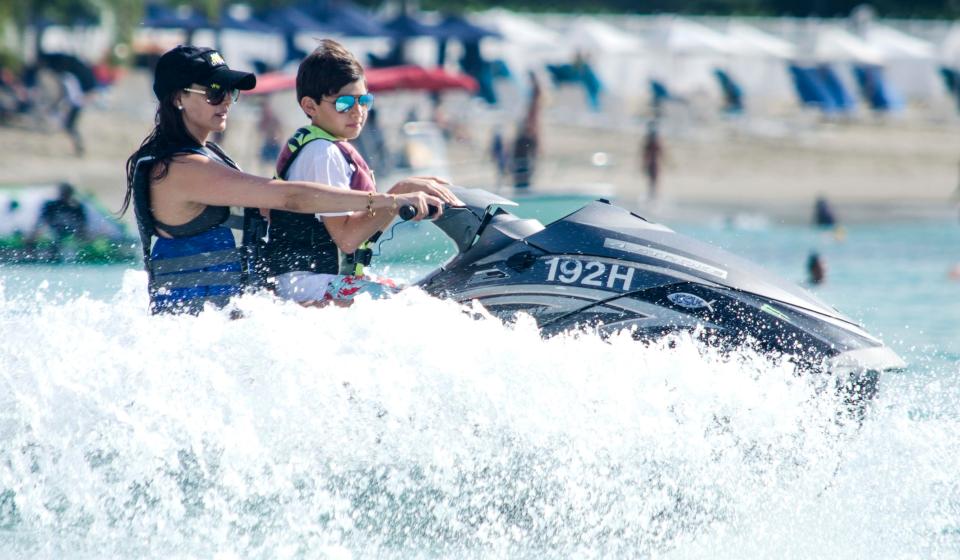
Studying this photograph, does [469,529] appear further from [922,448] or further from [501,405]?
[922,448]

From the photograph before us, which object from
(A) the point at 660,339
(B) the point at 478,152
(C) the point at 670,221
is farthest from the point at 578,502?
(B) the point at 478,152

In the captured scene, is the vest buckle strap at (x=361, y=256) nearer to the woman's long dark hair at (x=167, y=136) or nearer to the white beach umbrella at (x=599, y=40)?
the woman's long dark hair at (x=167, y=136)

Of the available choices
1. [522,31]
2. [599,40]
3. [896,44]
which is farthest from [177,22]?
[896,44]

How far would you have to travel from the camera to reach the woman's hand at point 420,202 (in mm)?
3854

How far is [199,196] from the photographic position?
12.7 feet

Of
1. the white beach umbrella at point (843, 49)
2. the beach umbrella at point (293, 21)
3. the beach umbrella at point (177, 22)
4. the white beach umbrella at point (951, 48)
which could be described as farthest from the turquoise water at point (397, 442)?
the white beach umbrella at point (951, 48)

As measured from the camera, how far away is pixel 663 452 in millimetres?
3873

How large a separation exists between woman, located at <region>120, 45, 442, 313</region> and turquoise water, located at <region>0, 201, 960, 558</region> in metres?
0.14

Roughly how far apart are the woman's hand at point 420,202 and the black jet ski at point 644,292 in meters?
0.24

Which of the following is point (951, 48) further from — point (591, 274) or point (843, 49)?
point (591, 274)

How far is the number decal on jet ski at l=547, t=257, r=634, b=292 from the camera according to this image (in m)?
3.97

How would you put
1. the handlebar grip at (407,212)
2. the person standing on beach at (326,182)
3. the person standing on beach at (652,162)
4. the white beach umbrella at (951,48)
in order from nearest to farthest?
1. the handlebar grip at (407,212)
2. the person standing on beach at (326,182)
3. the person standing on beach at (652,162)
4. the white beach umbrella at (951,48)

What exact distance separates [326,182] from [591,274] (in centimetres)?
88

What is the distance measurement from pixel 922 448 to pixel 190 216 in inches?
100
